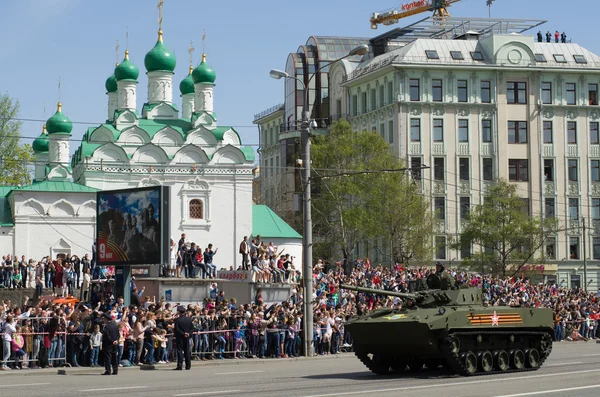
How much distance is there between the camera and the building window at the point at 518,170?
76438 millimetres

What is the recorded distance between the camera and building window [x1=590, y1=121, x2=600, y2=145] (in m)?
77.9

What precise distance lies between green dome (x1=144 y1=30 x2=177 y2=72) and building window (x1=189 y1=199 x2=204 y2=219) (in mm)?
9011

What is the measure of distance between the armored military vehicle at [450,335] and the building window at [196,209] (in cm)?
3606

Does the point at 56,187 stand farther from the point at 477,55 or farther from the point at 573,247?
the point at 573,247

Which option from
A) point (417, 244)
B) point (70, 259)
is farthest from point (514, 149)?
point (70, 259)

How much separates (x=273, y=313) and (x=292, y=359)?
6.09 ft

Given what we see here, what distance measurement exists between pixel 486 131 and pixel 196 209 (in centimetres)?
2380

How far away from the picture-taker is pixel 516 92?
76625 mm

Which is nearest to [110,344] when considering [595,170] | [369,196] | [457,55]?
[369,196]

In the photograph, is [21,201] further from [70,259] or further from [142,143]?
[70,259]

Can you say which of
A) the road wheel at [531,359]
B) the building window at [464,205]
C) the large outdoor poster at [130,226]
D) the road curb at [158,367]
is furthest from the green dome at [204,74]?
the road wheel at [531,359]

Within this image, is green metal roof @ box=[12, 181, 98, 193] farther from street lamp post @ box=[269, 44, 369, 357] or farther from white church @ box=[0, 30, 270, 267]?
street lamp post @ box=[269, 44, 369, 357]

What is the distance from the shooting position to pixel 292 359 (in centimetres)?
3108

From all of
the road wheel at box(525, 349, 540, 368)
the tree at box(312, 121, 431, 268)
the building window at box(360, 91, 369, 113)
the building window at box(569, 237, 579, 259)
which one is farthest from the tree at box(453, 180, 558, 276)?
the road wheel at box(525, 349, 540, 368)
